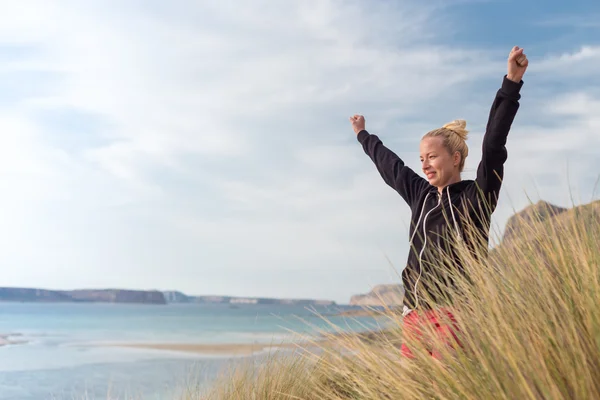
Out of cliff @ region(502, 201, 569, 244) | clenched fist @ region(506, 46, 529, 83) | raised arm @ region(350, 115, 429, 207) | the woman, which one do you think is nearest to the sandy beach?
raised arm @ region(350, 115, 429, 207)

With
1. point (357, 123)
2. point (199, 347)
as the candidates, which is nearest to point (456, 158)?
point (357, 123)

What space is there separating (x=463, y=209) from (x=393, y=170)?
0.64 m

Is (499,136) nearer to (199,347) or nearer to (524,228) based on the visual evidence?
(524,228)

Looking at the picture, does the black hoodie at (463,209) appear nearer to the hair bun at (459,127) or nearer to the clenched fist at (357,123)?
the hair bun at (459,127)

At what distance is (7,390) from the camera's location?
42.9 feet

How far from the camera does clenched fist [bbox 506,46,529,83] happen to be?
2594 mm

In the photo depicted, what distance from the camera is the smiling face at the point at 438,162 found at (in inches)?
110

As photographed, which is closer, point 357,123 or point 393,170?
point 393,170

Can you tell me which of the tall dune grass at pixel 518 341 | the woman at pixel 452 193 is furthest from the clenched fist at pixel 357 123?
the tall dune grass at pixel 518 341

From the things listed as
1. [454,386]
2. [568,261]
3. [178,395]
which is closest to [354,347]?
[454,386]

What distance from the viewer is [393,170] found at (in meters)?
3.32

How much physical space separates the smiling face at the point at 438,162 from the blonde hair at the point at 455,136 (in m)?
0.02

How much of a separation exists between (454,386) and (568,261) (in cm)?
73

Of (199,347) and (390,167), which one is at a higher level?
(390,167)
